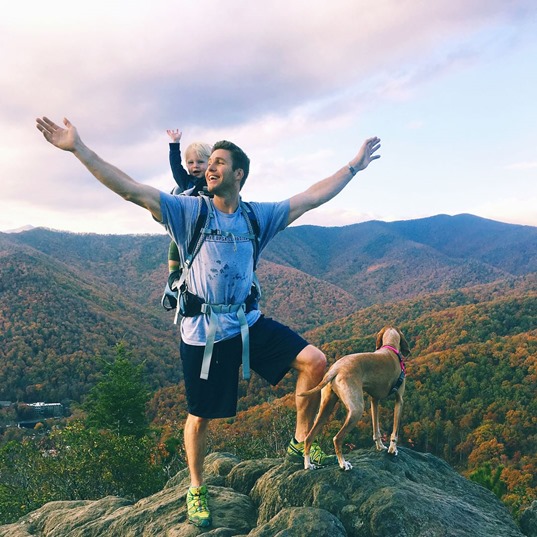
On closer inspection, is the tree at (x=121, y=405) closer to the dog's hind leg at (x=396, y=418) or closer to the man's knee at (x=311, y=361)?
the dog's hind leg at (x=396, y=418)

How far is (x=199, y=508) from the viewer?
192 inches

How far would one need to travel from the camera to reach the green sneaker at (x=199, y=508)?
15.7 feet

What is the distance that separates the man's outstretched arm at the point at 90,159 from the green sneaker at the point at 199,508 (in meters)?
2.79

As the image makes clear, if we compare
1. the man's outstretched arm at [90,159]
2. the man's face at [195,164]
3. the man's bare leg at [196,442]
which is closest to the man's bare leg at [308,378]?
the man's bare leg at [196,442]

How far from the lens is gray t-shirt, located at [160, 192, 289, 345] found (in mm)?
4430

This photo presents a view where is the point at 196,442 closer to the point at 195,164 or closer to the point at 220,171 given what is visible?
the point at 220,171

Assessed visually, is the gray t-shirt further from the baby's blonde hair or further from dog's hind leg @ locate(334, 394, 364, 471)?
dog's hind leg @ locate(334, 394, 364, 471)

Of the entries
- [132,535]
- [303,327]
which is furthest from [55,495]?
[303,327]

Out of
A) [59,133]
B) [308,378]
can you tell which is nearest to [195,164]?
[59,133]

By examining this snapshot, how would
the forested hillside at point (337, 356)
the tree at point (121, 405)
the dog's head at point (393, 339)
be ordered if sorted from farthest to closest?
1. the forested hillside at point (337, 356)
2. the tree at point (121, 405)
3. the dog's head at point (393, 339)

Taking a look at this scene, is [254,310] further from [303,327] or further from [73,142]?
[303,327]

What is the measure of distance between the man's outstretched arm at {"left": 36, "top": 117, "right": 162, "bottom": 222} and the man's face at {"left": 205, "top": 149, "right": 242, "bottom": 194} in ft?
A: 2.03

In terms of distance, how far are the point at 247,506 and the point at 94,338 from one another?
8170 cm

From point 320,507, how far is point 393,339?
1.89 metres
